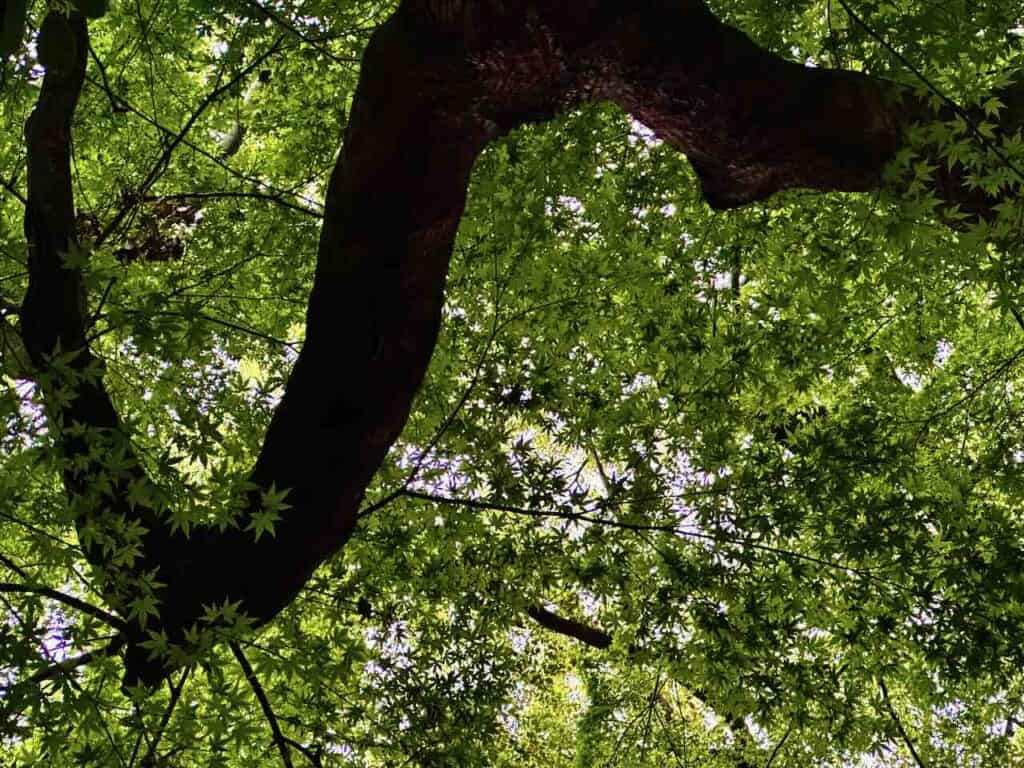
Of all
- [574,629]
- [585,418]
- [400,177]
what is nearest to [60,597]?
[400,177]

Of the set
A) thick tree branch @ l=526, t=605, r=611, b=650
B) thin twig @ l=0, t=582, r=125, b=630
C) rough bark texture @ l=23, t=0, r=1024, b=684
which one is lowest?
thin twig @ l=0, t=582, r=125, b=630

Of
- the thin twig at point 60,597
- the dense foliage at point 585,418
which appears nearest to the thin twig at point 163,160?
the dense foliage at point 585,418

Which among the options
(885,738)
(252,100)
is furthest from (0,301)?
(885,738)

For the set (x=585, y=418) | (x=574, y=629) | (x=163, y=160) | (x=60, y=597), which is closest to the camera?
(x=60, y=597)

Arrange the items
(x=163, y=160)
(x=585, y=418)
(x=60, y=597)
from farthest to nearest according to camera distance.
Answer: (x=585, y=418), (x=163, y=160), (x=60, y=597)

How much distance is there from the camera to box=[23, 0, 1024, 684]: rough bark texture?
97.3 inches

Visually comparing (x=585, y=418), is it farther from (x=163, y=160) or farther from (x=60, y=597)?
(x=60, y=597)

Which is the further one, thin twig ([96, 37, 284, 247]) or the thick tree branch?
the thick tree branch

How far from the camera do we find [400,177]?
2.52m

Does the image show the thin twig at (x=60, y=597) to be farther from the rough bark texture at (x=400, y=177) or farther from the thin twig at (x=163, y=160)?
the thin twig at (x=163, y=160)

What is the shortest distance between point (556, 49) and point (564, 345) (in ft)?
8.20

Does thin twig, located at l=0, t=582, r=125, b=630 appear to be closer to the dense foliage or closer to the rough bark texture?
the rough bark texture

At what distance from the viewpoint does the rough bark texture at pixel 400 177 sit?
2471 millimetres

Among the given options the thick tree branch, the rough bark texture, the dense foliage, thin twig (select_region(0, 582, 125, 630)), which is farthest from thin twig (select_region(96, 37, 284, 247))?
the thick tree branch
